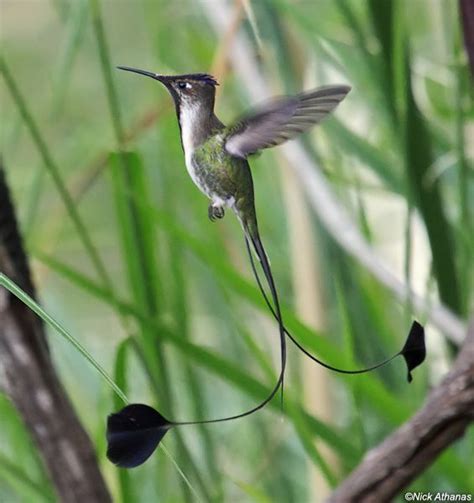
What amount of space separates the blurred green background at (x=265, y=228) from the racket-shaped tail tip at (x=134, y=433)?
0.02m

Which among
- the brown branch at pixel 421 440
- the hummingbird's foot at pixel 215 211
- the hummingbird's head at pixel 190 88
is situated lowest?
the brown branch at pixel 421 440

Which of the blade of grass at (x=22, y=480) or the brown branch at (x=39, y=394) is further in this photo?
the blade of grass at (x=22, y=480)

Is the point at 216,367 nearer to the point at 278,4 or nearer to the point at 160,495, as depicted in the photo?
the point at 278,4

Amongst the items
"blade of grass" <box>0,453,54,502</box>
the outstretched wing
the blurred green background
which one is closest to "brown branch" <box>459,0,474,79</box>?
the blurred green background

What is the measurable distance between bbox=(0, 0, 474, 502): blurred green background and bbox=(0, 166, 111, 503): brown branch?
0.7 inches

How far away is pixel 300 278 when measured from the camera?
0.60 m

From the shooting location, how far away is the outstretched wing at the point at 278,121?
0.19 meters

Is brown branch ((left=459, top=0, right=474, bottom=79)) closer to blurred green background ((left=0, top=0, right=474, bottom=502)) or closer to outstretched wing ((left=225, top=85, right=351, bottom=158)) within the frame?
blurred green background ((left=0, top=0, right=474, bottom=502))

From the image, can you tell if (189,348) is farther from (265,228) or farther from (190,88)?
(265,228)

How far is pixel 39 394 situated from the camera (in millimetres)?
414

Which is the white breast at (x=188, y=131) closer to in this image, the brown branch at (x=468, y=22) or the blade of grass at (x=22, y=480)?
the brown branch at (x=468, y=22)

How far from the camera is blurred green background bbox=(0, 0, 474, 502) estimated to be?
14.6 inches

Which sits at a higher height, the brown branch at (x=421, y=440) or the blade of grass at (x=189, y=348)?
the blade of grass at (x=189, y=348)

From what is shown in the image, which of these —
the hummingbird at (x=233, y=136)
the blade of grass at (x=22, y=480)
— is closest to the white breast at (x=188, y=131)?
the hummingbird at (x=233, y=136)
